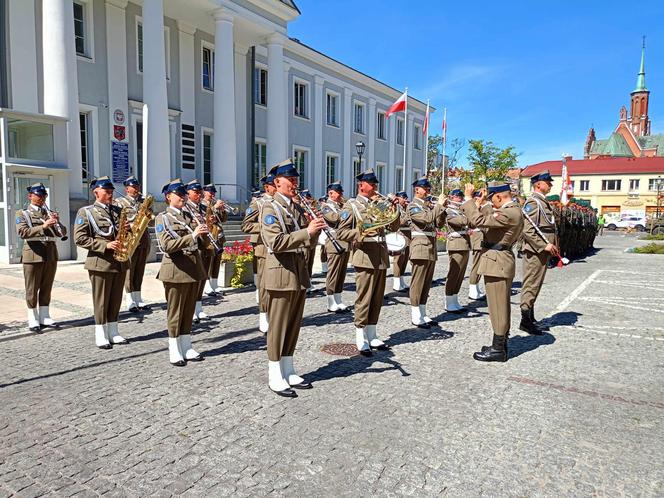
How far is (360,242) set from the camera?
5.98 m

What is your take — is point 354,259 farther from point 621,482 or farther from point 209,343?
point 621,482

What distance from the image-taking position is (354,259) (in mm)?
6145

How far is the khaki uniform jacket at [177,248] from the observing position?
537 centimetres

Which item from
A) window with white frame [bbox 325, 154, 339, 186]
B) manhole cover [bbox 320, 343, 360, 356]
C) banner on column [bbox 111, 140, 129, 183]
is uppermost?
window with white frame [bbox 325, 154, 339, 186]

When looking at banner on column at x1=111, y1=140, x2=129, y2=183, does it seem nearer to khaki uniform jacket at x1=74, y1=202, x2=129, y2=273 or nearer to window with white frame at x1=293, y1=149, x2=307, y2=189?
window with white frame at x1=293, y1=149, x2=307, y2=189

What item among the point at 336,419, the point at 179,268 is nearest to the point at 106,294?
the point at 179,268

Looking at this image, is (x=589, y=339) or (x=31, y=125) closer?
(x=589, y=339)

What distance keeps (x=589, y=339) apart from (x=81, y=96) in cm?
1693

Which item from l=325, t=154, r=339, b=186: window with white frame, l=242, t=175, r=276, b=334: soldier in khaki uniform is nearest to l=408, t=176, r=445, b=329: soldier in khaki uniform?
l=242, t=175, r=276, b=334: soldier in khaki uniform

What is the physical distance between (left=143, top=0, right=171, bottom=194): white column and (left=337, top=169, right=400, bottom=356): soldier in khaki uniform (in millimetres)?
12402

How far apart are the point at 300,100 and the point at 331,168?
480cm

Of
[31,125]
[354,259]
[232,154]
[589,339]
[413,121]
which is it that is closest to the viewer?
[354,259]

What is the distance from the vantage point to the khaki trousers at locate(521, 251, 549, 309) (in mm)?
7344

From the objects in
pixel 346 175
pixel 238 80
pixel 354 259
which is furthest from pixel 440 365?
pixel 346 175
